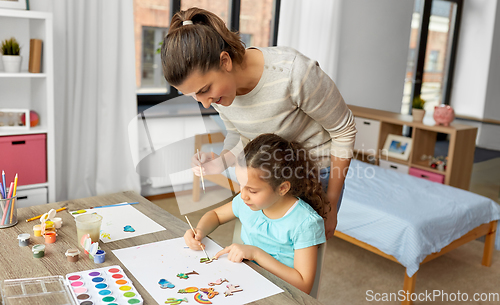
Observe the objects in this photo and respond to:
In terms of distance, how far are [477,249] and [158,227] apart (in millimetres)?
2324

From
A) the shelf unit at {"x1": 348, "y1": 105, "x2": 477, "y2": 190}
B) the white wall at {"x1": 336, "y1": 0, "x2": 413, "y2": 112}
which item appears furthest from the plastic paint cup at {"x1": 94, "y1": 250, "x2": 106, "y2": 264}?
the white wall at {"x1": 336, "y1": 0, "x2": 413, "y2": 112}

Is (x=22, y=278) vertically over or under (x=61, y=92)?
under

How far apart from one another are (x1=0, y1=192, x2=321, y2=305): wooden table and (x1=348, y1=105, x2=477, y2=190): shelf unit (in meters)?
2.53

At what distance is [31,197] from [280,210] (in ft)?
6.43

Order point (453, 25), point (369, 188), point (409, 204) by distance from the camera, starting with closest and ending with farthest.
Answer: point (409, 204) < point (369, 188) < point (453, 25)

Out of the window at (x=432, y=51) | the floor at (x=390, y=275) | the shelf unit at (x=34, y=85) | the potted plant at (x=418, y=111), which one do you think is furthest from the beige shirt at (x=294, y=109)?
the window at (x=432, y=51)

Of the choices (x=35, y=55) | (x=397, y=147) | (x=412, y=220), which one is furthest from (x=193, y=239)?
(x=397, y=147)

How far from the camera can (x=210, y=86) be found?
1.04 meters

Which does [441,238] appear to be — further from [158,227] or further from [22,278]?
[22,278]

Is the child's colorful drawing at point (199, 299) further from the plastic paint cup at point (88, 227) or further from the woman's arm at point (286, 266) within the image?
the plastic paint cup at point (88, 227)

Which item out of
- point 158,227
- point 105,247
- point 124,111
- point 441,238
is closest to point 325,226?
point 158,227

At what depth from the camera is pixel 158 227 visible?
132 centimetres

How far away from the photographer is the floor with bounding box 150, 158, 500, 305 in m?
2.26

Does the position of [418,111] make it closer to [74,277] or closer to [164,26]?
[164,26]
